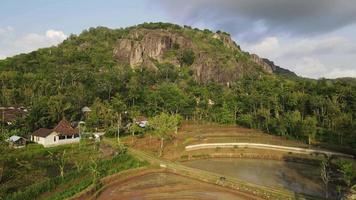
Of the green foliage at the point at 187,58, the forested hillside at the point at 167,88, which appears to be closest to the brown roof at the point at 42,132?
the forested hillside at the point at 167,88

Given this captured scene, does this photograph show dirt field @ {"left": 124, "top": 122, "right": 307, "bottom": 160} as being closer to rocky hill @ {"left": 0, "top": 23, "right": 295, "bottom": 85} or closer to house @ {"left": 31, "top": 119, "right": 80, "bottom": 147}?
house @ {"left": 31, "top": 119, "right": 80, "bottom": 147}

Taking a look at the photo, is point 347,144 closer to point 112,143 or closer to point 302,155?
point 302,155

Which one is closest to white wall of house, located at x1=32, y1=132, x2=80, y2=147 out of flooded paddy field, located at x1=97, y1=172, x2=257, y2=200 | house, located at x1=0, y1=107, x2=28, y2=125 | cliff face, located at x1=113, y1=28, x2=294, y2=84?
house, located at x1=0, y1=107, x2=28, y2=125

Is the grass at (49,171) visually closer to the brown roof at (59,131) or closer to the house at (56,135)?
the house at (56,135)

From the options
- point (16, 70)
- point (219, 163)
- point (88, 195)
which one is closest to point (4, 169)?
point (88, 195)

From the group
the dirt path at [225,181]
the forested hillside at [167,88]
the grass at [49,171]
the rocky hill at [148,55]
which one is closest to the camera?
the grass at [49,171]
